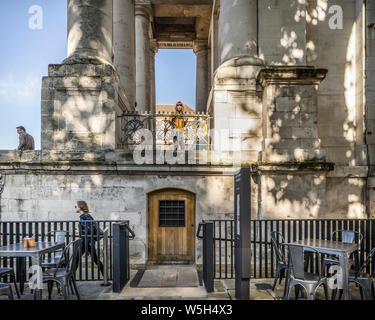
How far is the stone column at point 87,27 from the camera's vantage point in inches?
365

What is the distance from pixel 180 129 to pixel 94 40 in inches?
143

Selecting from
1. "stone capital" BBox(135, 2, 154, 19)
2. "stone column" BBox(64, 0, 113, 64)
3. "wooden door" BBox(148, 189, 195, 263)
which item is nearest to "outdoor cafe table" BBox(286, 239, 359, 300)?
"wooden door" BBox(148, 189, 195, 263)

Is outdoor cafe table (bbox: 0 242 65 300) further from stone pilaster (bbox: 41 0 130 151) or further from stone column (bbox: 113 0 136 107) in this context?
stone column (bbox: 113 0 136 107)

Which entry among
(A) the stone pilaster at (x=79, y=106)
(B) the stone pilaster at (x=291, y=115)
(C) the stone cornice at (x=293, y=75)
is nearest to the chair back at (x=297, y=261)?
(B) the stone pilaster at (x=291, y=115)

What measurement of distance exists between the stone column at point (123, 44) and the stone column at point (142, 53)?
4343 mm

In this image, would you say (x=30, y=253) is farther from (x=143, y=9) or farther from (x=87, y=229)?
(x=143, y=9)

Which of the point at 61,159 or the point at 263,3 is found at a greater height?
the point at 263,3

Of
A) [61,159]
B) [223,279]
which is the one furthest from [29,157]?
[223,279]

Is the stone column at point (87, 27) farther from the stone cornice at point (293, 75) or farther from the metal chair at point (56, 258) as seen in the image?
the metal chair at point (56, 258)

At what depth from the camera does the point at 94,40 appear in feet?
30.7

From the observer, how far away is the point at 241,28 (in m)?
9.63

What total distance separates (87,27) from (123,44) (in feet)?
8.93

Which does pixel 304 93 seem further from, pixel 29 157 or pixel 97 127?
pixel 29 157
